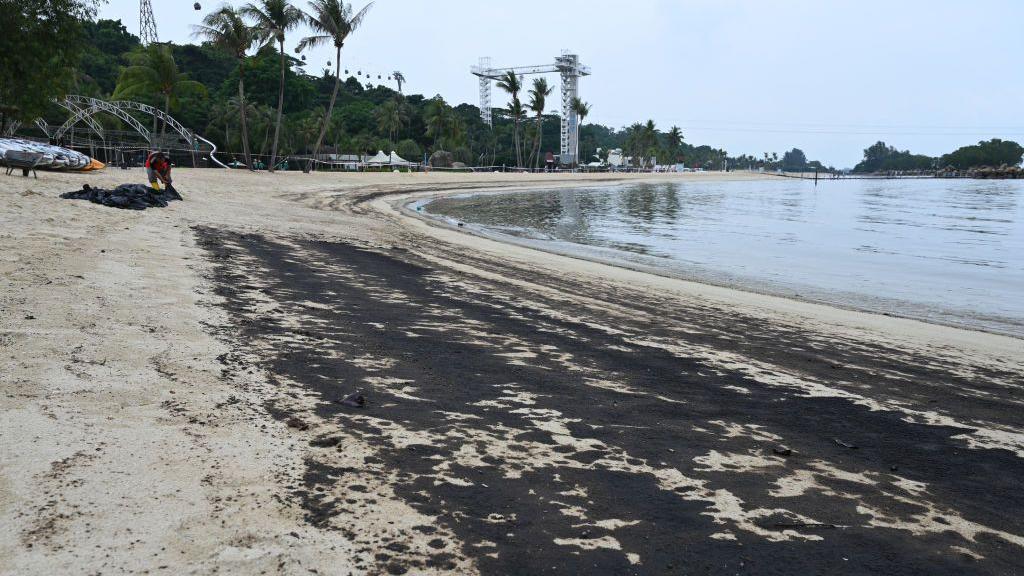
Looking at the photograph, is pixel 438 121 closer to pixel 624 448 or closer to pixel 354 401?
pixel 354 401

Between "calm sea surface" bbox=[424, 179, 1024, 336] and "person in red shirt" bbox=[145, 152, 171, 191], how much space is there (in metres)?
9.02

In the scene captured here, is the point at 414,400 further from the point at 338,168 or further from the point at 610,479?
the point at 338,168

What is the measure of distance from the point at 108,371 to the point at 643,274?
34.4 feet

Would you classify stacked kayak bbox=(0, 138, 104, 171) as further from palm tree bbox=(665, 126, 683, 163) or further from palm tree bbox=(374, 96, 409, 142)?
palm tree bbox=(665, 126, 683, 163)

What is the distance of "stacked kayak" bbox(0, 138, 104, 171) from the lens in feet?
60.6

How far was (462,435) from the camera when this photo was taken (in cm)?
375

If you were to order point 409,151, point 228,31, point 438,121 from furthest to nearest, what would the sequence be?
point 438,121, point 409,151, point 228,31

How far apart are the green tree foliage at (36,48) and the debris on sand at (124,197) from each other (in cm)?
595

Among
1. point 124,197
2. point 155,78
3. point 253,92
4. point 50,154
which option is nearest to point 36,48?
point 50,154

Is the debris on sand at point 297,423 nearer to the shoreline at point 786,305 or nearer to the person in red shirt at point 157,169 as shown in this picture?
the shoreline at point 786,305

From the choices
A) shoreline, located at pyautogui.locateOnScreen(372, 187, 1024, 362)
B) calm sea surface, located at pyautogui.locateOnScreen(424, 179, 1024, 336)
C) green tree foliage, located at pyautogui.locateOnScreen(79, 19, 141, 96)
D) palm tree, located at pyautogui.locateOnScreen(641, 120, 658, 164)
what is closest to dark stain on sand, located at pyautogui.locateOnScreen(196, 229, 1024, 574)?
shoreline, located at pyautogui.locateOnScreen(372, 187, 1024, 362)

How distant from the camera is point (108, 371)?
407 cm

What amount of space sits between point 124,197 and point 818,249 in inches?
739

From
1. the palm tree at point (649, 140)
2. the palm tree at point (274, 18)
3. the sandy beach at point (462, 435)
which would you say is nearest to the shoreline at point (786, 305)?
the sandy beach at point (462, 435)
